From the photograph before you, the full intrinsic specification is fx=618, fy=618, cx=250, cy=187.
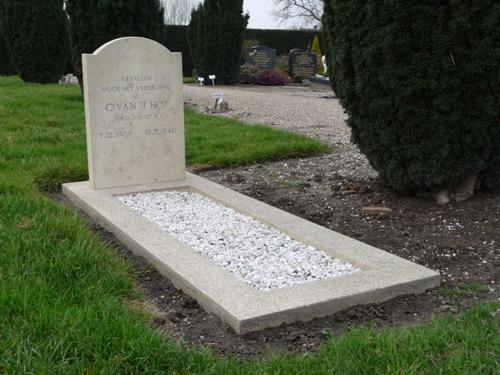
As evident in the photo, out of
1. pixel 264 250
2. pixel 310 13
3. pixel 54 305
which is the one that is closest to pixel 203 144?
pixel 264 250

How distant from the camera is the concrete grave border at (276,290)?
2928 mm

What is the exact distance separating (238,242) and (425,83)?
67.5 inches

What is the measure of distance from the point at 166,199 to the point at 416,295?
2.59 metres

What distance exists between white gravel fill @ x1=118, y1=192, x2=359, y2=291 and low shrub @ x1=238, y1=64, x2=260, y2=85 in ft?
53.5

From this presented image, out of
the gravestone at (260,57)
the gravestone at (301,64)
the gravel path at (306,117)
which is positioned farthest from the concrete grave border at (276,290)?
the gravestone at (260,57)

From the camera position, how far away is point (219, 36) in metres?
19.6

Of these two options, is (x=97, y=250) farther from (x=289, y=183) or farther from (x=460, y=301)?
(x=289, y=183)

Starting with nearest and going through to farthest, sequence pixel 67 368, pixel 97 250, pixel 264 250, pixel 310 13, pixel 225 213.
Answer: pixel 67 368
pixel 97 250
pixel 264 250
pixel 225 213
pixel 310 13

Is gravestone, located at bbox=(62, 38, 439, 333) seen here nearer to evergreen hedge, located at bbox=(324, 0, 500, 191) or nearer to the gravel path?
evergreen hedge, located at bbox=(324, 0, 500, 191)

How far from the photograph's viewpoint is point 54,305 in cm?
278

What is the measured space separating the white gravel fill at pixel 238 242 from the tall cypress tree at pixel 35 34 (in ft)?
41.5

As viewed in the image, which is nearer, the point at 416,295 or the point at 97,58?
the point at 416,295

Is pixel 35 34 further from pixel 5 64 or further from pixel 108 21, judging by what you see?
pixel 5 64

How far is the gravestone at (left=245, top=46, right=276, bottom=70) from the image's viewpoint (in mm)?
24500
